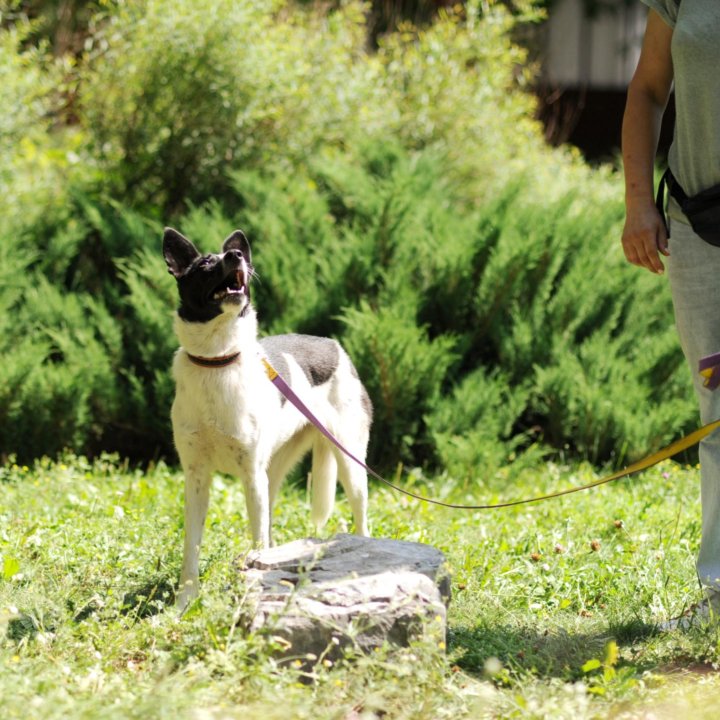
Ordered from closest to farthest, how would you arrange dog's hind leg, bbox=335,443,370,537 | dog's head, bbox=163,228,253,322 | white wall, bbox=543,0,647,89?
dog's head, bbox=163,228,253,322 < dog's hind leg, bbox=335,443,370,537 < white wall, bbox=543,0,647,89

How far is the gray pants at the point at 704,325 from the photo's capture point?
11.4 ft

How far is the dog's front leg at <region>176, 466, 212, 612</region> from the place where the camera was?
3.93 metres

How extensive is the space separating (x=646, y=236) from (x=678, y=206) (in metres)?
0.15

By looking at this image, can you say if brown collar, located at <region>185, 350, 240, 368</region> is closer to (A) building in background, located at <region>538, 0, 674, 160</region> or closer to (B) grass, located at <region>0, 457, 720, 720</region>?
(B) grass, located at <region>0, 457, 720, 720</region>

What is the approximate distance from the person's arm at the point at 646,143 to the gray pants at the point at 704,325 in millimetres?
70

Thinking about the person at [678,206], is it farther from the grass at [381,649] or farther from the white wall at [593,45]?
the white wall at [593,45]

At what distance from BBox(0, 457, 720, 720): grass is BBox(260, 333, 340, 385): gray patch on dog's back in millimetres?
763

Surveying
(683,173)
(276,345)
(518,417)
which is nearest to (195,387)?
(276,345)

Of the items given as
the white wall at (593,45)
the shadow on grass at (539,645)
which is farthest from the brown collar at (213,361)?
the white wall at (593,45)

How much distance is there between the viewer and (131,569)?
4.11 meters

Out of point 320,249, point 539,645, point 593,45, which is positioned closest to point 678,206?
point 539,645

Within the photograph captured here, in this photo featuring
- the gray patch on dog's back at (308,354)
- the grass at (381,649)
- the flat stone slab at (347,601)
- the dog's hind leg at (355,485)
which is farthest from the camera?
the dog's hind leg at (355,485)

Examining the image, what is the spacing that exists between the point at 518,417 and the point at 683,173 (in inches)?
138

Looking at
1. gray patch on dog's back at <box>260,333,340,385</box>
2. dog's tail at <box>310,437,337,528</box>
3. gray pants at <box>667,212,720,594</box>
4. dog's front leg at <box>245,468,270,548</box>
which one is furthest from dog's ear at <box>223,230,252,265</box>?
gray pants at <box>667,212,720,594</box>
